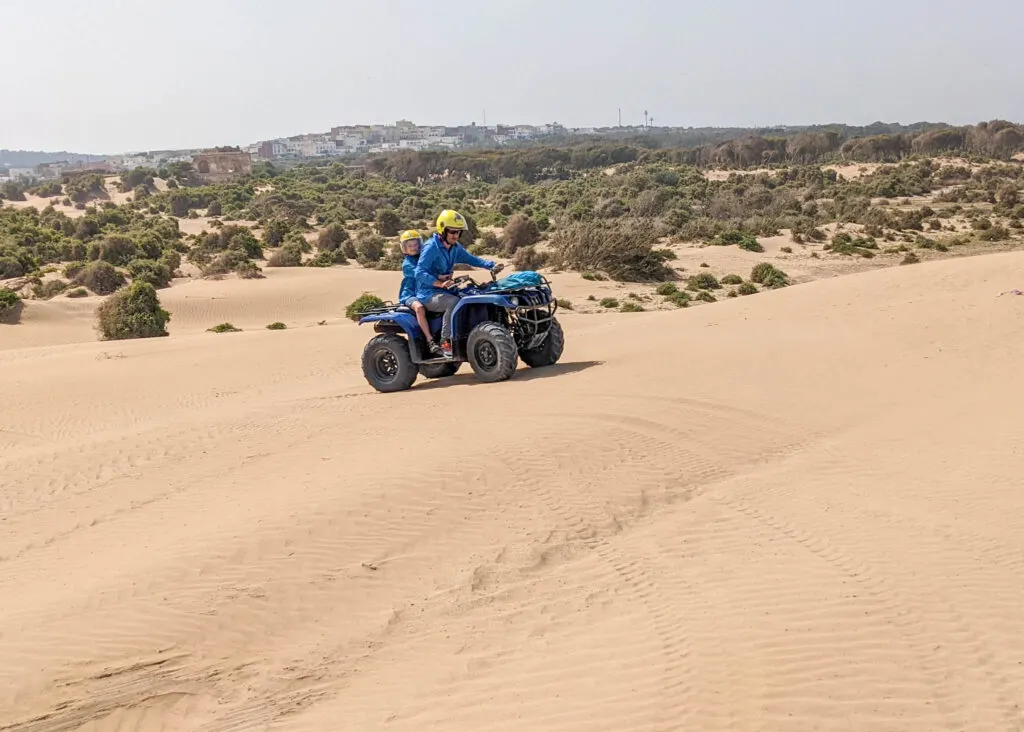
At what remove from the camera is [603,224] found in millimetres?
31578

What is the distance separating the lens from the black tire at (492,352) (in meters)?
10.9

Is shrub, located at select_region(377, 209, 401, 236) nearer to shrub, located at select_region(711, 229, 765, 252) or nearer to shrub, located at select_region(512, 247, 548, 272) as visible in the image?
shrub, located at select_region(512, 247, 548, 272)

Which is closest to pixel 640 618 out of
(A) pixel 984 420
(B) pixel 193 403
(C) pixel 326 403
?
(A) pixel 984 420

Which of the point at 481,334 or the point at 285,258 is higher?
the point at 481,334

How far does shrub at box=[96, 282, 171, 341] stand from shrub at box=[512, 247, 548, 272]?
1057 centimetres

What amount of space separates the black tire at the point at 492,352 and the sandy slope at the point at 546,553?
0.35 m

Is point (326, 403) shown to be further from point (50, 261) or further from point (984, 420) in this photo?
point (50, 261)

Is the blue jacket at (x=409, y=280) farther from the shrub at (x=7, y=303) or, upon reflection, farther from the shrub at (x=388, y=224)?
the shrub at (x=388, y=224)

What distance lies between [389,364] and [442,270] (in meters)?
1.47

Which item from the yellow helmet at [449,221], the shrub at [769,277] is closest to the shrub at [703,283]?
the shrub at [769,277]

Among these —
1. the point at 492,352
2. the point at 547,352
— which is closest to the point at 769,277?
the point at 547,352

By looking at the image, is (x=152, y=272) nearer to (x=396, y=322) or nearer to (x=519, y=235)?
(x=519, y=235)

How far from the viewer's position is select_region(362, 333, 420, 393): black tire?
1166 cm

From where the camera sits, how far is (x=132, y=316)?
20953mm
